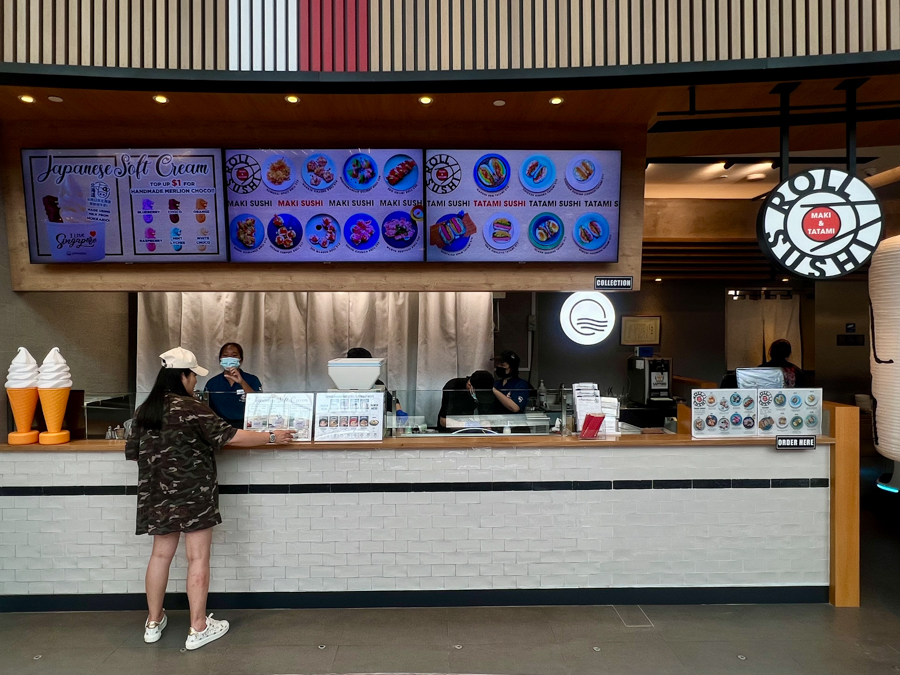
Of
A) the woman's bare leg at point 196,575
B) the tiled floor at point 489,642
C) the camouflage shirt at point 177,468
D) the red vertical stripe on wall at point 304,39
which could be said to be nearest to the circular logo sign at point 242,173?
the red vertical stripe on wall at point 304,39

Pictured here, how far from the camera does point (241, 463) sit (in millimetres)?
3773

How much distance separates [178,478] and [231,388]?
5.40 ft

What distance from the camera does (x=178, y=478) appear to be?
129 inches

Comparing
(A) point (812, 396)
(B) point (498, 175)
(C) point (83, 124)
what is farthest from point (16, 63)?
(A) point (812, 396)

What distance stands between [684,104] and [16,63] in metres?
3.80

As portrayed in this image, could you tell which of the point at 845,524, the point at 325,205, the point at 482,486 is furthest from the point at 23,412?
the point at 845,524

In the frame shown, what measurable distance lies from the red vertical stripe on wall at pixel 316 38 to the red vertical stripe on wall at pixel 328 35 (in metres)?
0.02

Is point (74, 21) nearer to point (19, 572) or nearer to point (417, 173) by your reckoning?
point (417, 173)

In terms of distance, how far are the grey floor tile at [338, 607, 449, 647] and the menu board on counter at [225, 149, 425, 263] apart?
2.22 meters

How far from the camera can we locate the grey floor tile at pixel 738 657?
3.08 meters

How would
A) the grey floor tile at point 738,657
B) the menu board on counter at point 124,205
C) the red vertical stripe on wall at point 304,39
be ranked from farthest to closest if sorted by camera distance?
1. the menu board on counter at point 124,205
2. the red vertical stripe on wall at point 304,39
3. the grey floor tile at point 738,657

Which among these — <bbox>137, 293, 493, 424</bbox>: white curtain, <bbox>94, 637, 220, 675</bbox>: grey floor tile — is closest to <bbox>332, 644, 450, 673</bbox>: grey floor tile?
<bbox>94, 637, 220, 675</bbox>: grey floor tile

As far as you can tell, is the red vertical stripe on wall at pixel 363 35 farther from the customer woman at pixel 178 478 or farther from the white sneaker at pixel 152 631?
the white sneaker at pixel 152 631

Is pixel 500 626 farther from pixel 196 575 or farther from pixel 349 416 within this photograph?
pixel 196 575
